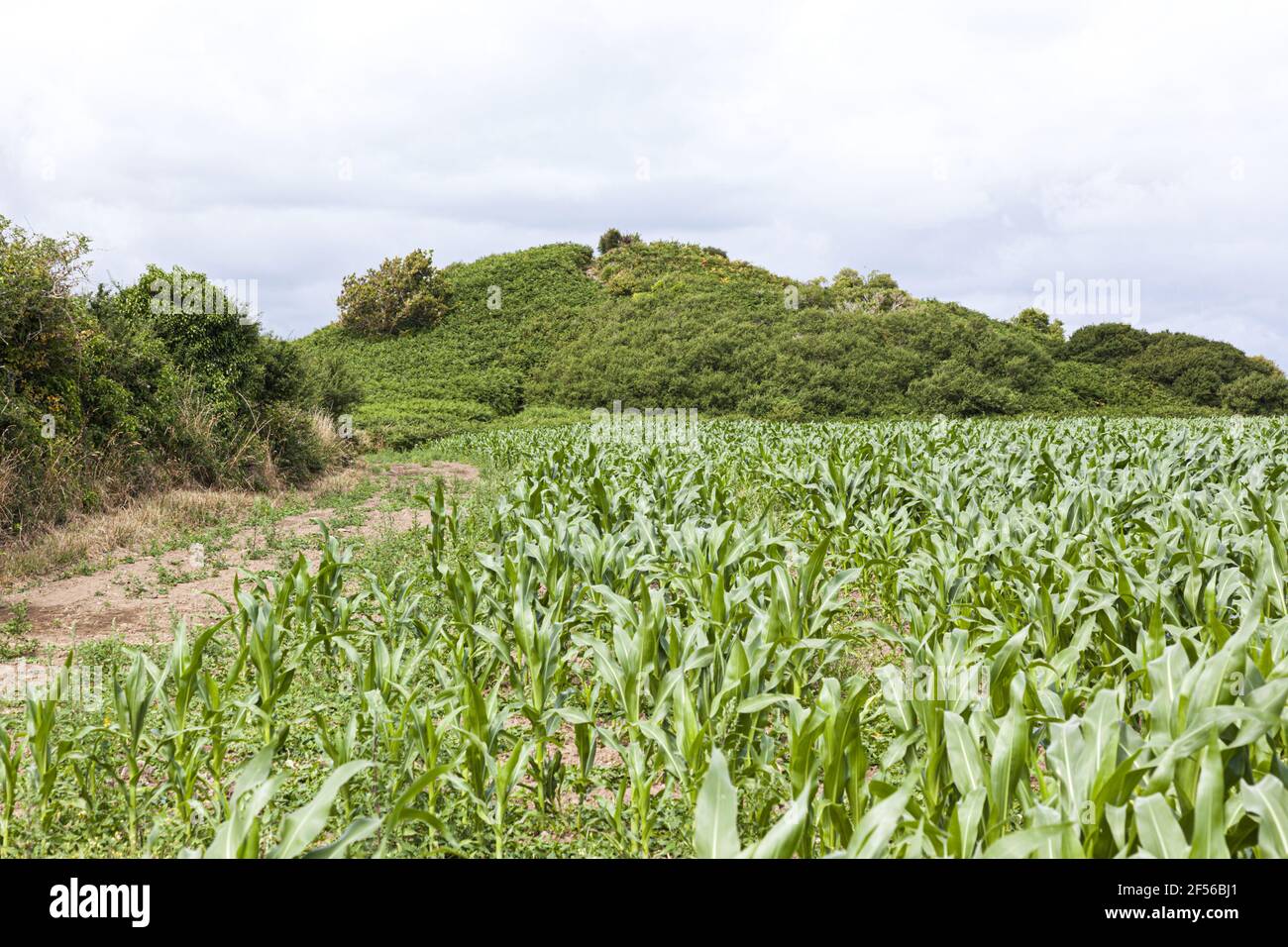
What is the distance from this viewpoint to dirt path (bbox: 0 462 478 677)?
5941mm

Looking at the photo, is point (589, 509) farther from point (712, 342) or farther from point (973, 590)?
point (712, 342)

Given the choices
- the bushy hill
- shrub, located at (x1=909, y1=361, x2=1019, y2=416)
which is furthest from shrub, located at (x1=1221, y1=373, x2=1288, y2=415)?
shrub, located at (x1=909, y1=361, x2=1019, y2=416)

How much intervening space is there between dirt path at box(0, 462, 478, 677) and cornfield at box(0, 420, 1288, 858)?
111 cm

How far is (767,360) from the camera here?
35.6 metres

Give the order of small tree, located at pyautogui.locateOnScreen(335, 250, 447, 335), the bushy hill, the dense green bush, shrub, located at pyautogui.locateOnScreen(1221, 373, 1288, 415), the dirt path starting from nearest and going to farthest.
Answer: the dirt path, the dense green bush, the bushy hill, shrub, located at pyautogui.locateOnScreen(1221, 373, 1288, 415), small tree, located at pyautogui.locateOnScreen(335, 250, 447, 335)

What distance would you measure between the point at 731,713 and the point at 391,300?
155 ft

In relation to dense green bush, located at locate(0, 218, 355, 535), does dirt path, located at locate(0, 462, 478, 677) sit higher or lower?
lower

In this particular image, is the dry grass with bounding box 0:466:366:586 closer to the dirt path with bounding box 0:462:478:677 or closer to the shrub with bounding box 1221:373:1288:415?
the dirt path with bounding box 0:462:478:677

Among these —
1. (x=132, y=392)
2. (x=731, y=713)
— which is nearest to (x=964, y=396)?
(x=132, y=392)

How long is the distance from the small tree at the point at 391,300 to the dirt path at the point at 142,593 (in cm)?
3876

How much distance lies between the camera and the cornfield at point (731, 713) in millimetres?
2105

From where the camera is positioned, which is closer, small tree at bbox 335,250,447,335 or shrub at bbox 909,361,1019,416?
shrub at bbox 909,361,1019,416
